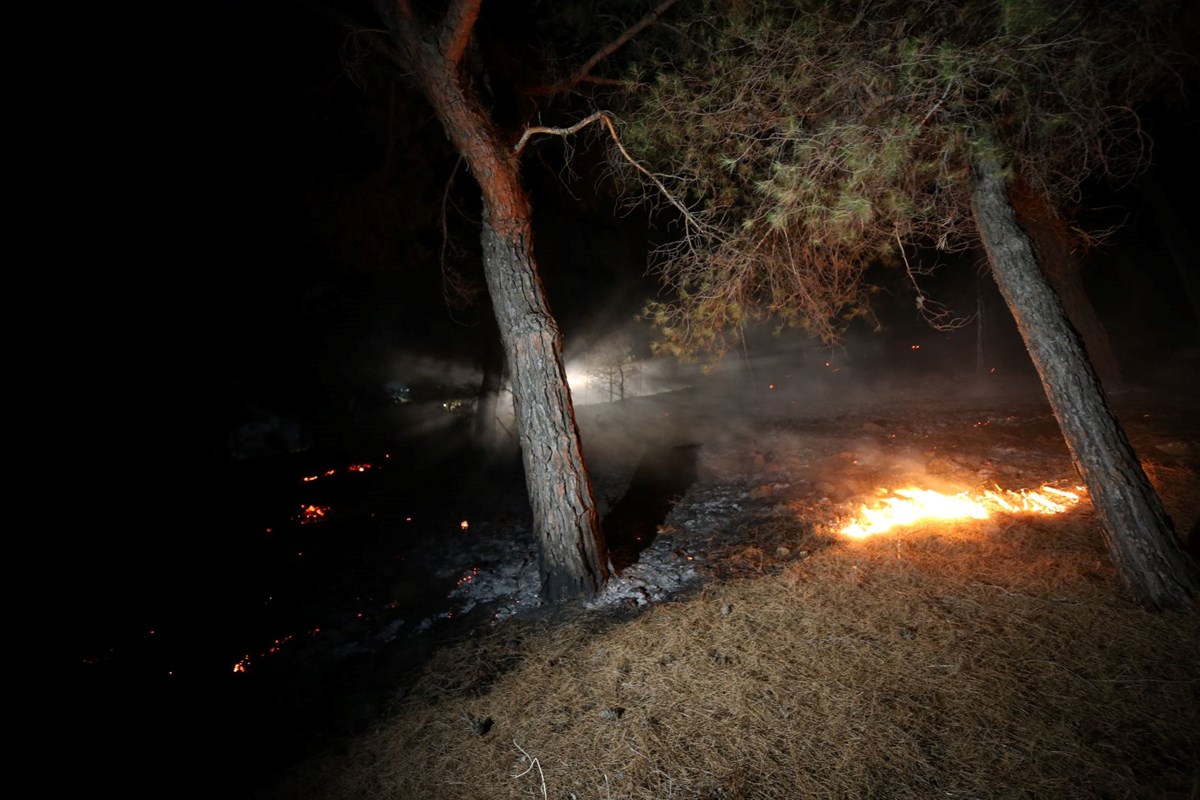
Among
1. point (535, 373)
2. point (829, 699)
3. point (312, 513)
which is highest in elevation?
point (535, 373)

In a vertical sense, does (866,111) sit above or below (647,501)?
above

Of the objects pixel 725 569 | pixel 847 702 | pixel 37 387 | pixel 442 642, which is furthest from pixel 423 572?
pixel 37 387

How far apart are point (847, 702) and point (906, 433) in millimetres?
8308

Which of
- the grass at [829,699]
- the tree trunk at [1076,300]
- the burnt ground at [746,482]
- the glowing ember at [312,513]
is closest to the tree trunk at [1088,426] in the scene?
the grass at [829,699]

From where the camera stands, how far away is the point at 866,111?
424cm

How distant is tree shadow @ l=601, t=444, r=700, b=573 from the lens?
21.5 ft

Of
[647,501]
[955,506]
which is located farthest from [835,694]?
[647,501]

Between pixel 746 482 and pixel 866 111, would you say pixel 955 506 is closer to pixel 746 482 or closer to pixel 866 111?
pixel 746 482

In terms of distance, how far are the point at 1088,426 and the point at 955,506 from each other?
2.58 meters

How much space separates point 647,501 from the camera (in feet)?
27.2

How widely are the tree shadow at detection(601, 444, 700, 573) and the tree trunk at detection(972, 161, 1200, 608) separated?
172 inches

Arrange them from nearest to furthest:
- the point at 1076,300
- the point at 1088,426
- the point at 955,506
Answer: the point at 1088,426
the point at 955,506
the point at 1076,300

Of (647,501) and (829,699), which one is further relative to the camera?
(647,501)

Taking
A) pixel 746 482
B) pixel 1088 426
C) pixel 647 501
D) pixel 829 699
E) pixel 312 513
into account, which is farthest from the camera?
pixel 312 513
